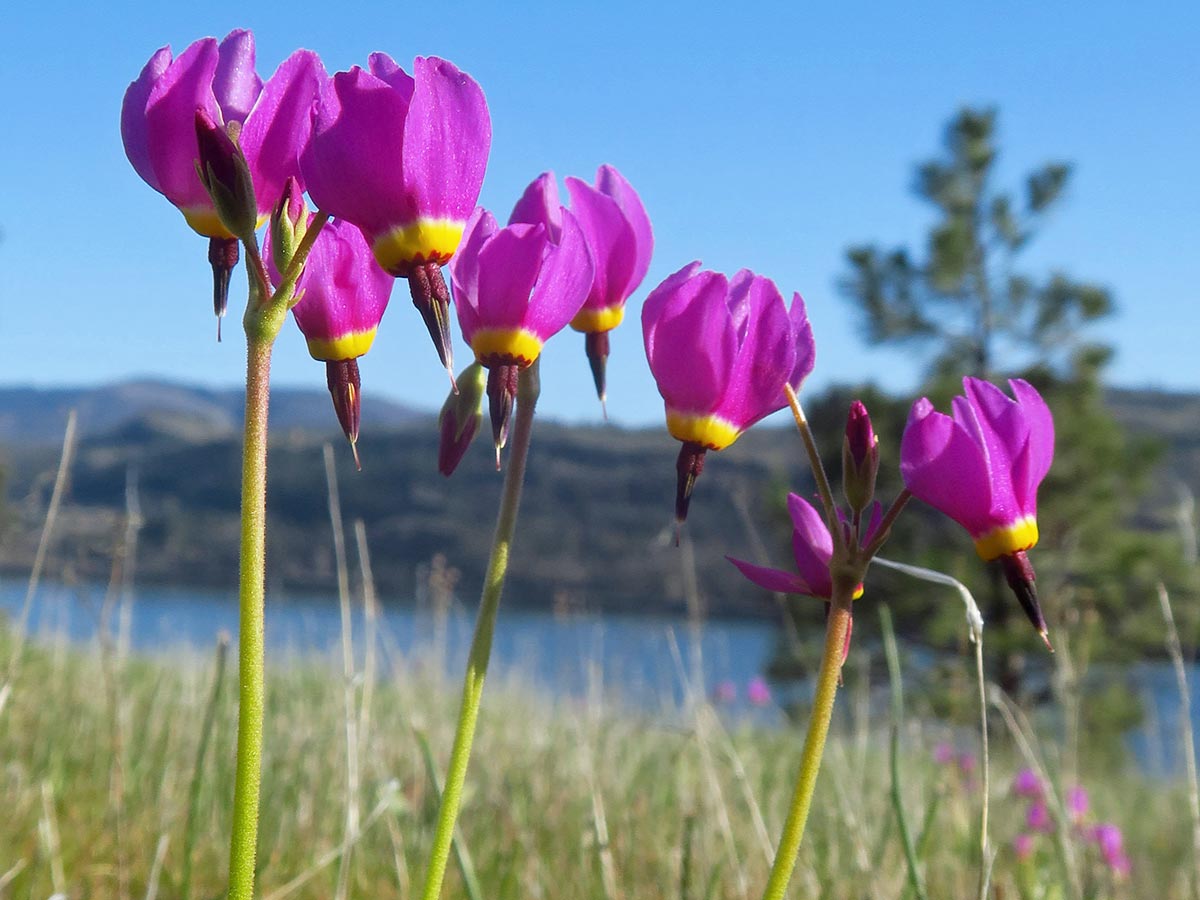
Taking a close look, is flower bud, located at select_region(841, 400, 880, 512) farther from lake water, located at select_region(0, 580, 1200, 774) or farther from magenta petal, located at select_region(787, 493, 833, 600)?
lake water, located at select_region(0, 580, 1200, 774)

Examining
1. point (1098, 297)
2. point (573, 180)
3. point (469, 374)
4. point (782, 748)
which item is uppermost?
point (1098, 297)

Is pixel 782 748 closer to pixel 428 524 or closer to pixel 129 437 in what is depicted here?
pixel 428 524

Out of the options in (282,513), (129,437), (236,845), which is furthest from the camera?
(129,437)

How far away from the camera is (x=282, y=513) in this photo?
9581cm

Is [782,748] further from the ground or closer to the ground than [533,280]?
closer to the ground

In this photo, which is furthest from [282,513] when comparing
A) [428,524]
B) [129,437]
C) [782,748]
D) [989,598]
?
[782,748]

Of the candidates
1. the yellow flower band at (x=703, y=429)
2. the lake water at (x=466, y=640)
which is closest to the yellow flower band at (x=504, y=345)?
the yellow flower band at (x=703, y=429)

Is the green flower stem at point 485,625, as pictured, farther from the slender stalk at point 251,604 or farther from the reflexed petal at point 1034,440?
the reflexed petal at point 1034,440

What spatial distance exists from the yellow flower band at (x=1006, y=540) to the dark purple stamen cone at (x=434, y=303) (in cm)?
35

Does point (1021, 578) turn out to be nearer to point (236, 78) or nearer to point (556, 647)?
point (236, 78)

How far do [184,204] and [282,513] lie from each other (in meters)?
98.7

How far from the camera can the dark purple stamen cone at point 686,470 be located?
745 millimetres

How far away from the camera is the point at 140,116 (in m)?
0.74

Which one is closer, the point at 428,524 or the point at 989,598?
the point at 989,598
